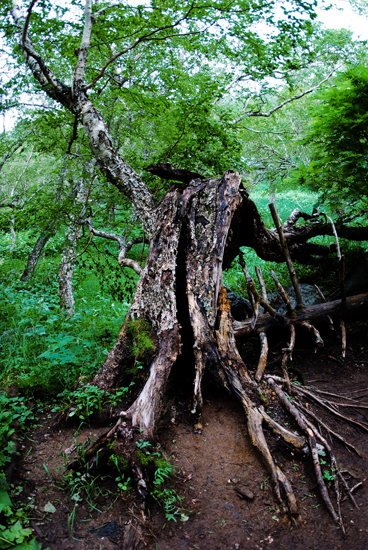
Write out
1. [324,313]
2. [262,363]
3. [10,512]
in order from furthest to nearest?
1. [324,313]
2. [262,363]
3. [10,512]

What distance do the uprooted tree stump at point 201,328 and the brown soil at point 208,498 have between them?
101mm

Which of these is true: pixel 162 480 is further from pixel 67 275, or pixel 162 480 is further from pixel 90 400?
pixel 67 275

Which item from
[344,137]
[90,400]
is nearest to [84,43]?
[344,137]

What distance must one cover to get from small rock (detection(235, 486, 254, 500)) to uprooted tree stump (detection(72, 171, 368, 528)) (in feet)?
0.58

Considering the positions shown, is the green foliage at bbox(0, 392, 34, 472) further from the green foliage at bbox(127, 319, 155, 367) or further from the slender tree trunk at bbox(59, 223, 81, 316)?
the slender tree trunk at bbox(59, 223, 81, 316)

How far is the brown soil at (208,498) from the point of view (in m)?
2.03

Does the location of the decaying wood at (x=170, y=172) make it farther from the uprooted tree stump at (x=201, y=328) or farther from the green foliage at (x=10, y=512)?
the green foliage at (x=10, y=512)

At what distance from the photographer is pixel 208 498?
231cm

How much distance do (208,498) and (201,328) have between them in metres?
1.36

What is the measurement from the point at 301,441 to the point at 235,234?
2782 millimetres

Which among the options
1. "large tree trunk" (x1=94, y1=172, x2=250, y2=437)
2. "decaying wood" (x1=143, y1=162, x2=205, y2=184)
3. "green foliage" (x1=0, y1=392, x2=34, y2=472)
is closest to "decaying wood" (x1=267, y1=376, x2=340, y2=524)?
"large tree trunk" (x1=94, y1=172, x2=250, y2=437)

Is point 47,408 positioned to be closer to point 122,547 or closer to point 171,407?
point 171,407

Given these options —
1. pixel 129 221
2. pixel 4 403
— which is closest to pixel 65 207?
pixel 129 221

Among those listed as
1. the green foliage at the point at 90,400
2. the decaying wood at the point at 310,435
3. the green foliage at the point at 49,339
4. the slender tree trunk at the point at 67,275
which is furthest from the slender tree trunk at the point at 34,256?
the decaying wood at the point at 310,435
